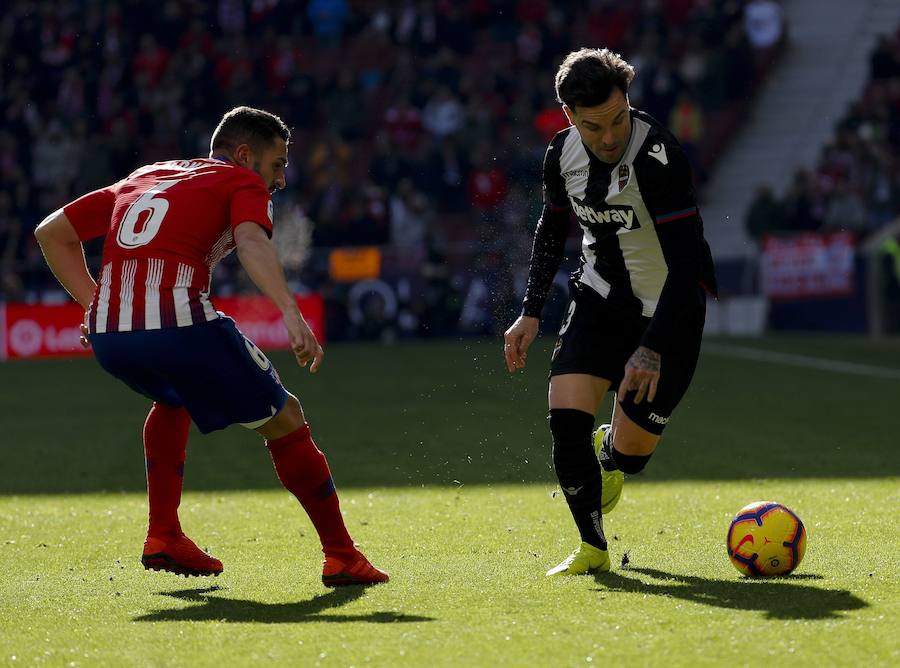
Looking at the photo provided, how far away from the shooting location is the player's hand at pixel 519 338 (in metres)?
5.84

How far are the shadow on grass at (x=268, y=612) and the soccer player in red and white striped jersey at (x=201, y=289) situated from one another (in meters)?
0.25

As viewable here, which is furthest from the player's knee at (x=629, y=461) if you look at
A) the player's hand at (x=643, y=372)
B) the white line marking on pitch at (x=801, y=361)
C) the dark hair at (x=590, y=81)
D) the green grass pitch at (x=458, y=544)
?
the white line marking on pitch at (x=801, y=361)

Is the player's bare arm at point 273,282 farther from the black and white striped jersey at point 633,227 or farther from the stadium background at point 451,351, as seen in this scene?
the black and white striped jersey at point 633,227

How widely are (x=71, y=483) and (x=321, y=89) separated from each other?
54.3ft

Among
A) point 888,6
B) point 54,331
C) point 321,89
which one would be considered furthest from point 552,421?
point 888,6

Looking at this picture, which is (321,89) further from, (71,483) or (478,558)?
(478,558)

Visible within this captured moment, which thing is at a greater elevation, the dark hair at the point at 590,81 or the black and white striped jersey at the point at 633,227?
the dark hair at the point at 590,81

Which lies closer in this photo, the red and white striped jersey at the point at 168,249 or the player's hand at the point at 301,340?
the player's hand at the point at 301,340

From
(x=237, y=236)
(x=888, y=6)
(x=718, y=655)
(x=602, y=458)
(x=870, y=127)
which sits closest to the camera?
(x=718, y=655)

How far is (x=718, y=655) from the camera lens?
4.05m

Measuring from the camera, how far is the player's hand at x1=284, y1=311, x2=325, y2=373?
4793 millimetres

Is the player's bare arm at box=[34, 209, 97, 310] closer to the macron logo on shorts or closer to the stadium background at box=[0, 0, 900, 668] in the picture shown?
the stadium background at box=[0, 0, 900, 668]

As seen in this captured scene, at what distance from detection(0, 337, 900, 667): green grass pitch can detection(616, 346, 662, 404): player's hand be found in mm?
674

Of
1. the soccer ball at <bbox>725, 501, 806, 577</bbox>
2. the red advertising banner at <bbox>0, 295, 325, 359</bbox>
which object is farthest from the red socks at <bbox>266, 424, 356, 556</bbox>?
the red advertising banner at <bbox>0, 295, 325, 359</bbox>
